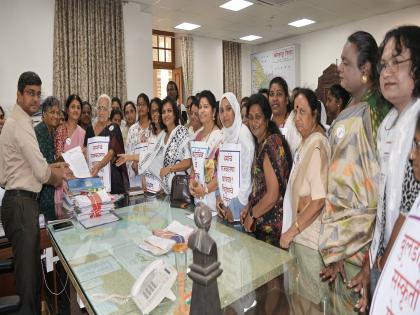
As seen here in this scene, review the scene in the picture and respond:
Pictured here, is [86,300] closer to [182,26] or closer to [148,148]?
[148,148]

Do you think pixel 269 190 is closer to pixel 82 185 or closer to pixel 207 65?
pixel 82 185

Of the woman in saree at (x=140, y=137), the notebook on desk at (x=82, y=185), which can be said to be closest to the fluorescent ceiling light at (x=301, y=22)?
the woman in saree at (x=140, y=137)

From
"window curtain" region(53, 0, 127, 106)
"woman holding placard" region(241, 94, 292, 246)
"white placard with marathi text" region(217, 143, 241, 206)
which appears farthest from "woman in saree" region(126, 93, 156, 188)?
"window curtain" region(53, 0, 127, 106)

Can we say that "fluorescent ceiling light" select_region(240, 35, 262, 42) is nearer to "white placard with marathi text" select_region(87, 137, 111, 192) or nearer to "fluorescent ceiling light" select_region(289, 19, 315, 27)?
"fluorescent ceiling light" select_region(289, 19, 315, 27)

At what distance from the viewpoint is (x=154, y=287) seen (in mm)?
1008

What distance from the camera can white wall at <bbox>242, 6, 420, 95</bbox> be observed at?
21.3 ft

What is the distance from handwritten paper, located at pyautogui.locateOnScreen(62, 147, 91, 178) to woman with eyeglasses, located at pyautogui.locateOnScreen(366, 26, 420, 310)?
1976 millimetres

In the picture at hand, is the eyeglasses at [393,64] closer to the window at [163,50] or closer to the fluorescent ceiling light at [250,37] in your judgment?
the window at [163,50]

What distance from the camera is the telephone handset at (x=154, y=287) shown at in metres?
0.98

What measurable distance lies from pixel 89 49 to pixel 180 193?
163 inches

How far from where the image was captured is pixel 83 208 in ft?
6.47

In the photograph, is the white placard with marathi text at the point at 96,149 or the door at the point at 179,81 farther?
the door at the point at 179,81

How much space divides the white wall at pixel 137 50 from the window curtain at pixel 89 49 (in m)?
0.15

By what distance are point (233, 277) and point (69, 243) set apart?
860 millimetres
